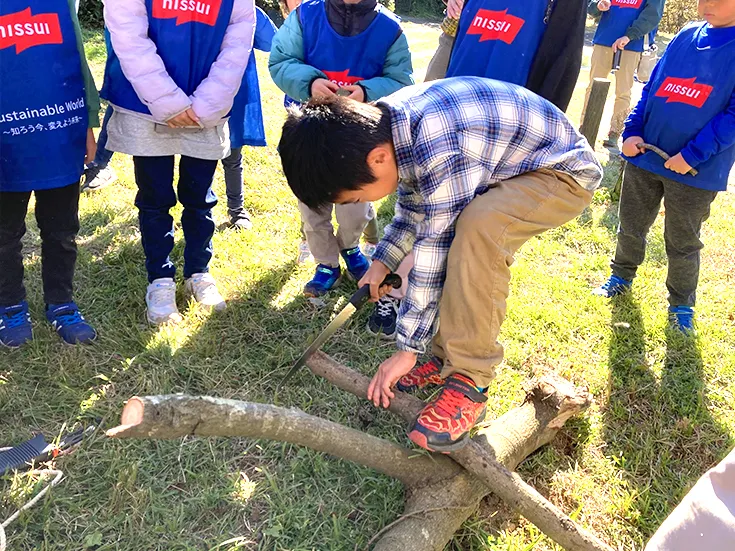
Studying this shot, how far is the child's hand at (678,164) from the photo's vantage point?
2.86 metres

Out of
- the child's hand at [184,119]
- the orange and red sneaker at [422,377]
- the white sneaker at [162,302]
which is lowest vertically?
the white sneaker at [162,302]

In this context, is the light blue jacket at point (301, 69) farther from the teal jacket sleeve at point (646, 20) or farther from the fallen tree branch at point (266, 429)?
the teal jacket sleeve at point (646, 20)

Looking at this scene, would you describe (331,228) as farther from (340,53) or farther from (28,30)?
(28,30)

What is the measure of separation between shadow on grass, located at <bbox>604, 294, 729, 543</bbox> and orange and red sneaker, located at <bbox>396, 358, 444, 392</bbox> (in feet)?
2.49

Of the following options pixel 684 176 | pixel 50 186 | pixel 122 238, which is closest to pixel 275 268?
pixel 122 238

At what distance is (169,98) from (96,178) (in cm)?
216

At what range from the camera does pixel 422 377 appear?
2.65 meters

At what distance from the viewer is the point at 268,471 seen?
7.27ft

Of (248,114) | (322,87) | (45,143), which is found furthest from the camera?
(248,114)

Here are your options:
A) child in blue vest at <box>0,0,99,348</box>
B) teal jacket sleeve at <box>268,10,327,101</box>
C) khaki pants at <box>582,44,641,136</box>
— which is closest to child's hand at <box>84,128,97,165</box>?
child in blue vest at <box>0,0,99,348</box>

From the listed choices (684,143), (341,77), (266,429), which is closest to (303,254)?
(341,77)

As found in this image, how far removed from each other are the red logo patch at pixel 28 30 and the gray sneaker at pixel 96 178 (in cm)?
185

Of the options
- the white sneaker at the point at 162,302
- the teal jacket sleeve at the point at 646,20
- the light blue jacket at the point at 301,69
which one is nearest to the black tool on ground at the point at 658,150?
the light blue jacket at the point at 301,69

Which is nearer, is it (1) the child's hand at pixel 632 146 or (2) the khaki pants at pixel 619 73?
(1) the child's hand at pixel 632 146
